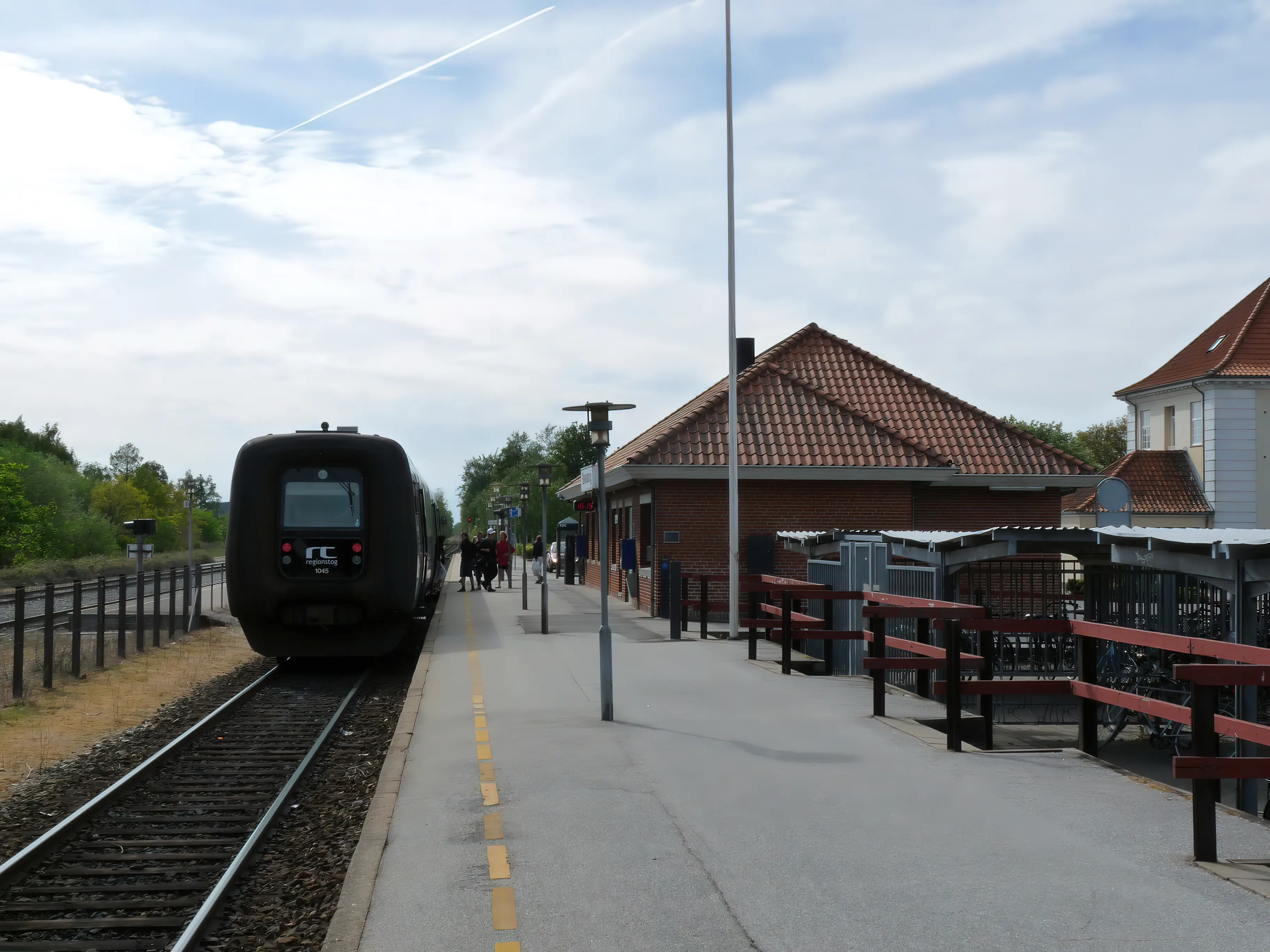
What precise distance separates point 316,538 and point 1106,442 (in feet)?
271

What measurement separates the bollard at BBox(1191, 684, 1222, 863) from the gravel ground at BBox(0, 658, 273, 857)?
6794 mm

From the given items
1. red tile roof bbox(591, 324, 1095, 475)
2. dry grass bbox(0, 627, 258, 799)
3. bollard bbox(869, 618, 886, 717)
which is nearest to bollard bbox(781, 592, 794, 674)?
bollard bbox(869, 618, 886, 717)

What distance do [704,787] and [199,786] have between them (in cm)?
415

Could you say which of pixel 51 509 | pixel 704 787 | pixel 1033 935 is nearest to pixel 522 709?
pixel 704 787

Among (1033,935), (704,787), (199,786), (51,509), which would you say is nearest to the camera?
(1033,935)

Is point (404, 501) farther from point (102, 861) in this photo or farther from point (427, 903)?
point (427, 903)

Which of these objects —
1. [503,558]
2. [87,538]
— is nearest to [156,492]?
[87,538]

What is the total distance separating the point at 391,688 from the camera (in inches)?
631

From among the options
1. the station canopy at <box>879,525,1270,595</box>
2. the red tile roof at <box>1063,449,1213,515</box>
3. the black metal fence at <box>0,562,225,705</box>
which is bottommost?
the black metal fence at <box>0,562,225,705</box>

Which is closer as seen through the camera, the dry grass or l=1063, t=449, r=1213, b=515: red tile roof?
the dry grass

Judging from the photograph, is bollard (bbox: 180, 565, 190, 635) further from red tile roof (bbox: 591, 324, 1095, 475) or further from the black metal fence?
red tile roof (bbox: 591, 324, 1095, 475)

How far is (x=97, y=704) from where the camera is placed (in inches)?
567

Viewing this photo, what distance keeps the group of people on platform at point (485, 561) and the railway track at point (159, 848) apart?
2331 cm

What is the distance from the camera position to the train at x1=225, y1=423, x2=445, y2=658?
51.5 feet
